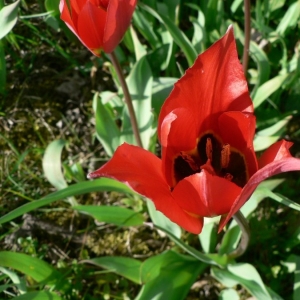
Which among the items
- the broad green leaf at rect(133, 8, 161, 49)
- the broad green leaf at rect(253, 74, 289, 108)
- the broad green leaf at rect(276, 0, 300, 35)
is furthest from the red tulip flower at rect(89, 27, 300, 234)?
the broad green leaf at rect(276, 0, 300, 35)

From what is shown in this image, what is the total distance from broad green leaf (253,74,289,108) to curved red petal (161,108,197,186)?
920 millimetres

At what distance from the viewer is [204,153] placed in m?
1.42

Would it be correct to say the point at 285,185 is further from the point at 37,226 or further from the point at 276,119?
the point at 37,226

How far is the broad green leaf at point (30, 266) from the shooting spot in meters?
1.76

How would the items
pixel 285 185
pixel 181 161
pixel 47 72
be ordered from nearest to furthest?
pixel 181 161
pixel 285 185
pixel 47 72

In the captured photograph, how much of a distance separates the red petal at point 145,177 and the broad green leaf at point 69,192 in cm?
57

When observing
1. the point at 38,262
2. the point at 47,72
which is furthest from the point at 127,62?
the point at 38,262

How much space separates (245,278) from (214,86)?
86 centimetres

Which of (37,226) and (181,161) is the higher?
(181,161)

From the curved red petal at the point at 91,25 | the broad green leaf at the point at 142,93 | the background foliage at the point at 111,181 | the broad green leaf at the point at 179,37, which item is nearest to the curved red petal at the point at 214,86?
the curved red petal at the point at 91,25

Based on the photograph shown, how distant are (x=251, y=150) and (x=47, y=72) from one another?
5.79ft

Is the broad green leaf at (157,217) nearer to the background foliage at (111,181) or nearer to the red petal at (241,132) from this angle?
the background foliage at (111,181)

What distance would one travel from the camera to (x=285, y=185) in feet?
7.44

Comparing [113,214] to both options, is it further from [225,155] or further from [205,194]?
[205,194]
